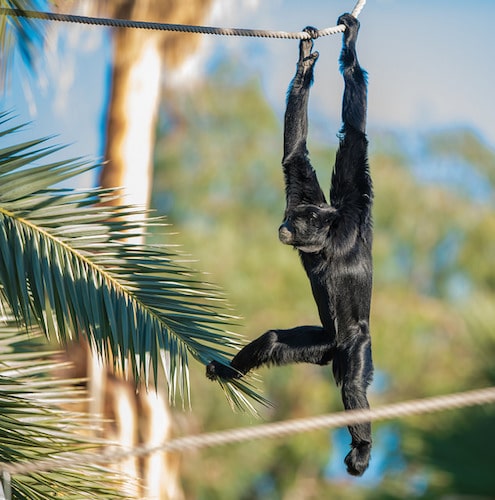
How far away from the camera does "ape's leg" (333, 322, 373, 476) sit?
4.70m

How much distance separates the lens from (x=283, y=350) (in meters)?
5.06

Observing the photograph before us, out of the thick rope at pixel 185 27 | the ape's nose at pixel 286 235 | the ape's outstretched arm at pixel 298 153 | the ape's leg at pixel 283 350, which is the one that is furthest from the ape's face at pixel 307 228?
the thick rope at pixel 185 27

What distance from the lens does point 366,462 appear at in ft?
15.6

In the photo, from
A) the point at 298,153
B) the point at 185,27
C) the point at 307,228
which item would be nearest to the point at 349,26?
the point at 298,153

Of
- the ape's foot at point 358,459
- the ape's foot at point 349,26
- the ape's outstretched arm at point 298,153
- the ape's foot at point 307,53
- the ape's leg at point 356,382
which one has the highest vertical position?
the ape's foot at point 349,26

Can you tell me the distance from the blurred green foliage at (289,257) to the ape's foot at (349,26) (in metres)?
13.6

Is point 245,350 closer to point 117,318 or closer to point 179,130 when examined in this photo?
point 117,318

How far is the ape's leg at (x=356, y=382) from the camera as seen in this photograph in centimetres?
470

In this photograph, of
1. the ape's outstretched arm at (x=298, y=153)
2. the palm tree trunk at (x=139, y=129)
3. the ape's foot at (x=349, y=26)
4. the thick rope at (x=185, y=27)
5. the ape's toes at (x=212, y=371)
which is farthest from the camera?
the palm tree trunk at (x=139, y=129)

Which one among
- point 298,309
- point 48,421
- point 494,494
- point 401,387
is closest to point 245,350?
point 48,421

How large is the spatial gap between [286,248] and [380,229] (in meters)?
2.96

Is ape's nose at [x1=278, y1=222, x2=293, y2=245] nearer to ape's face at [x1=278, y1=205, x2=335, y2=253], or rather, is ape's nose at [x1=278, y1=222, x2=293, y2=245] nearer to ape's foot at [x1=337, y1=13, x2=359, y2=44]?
ape's face at [x1=278, y1=205, x2=335, y2=253]

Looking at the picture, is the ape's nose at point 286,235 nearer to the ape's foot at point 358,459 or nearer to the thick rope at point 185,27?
the thick rope at point 185,27

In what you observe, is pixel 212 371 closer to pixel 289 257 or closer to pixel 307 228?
pixel 307 228
